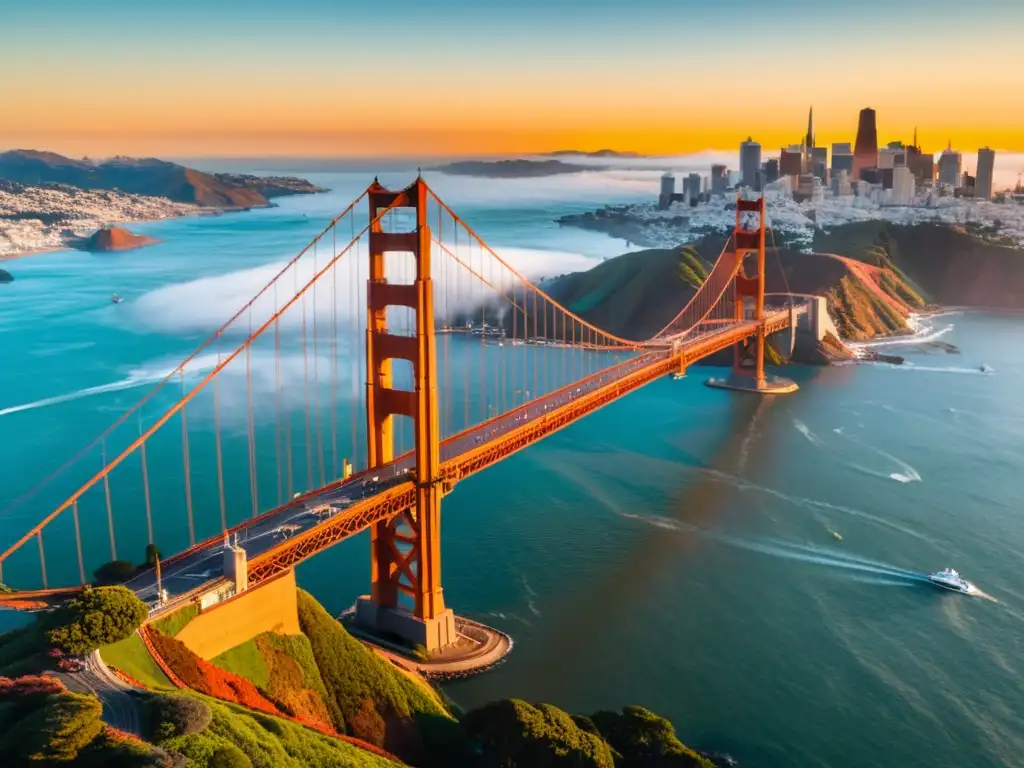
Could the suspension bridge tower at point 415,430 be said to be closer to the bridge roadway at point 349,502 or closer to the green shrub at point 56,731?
the bridge roadway at point 349,502

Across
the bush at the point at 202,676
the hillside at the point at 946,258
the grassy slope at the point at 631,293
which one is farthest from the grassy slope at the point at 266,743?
the hillside at the point at 946,258

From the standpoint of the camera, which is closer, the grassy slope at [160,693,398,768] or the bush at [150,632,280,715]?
the grassy slope at [160,693,398,768]

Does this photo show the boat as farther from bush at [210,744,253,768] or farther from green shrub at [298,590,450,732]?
bush at [210,744,253,768]

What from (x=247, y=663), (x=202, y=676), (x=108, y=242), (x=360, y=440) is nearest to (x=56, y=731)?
(x=202, y=676)

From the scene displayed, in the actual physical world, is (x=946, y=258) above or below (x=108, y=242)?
above

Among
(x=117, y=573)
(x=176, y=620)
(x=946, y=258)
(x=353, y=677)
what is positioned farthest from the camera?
(x=946, y=258)

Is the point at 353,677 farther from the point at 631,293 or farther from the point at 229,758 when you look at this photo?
the point at 631,293

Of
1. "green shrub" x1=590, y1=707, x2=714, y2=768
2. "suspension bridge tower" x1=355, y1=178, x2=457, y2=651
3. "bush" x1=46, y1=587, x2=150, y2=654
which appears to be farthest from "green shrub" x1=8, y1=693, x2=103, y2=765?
"suspension bridge tower" x1=355, y1=178, x2=457, y2=651
